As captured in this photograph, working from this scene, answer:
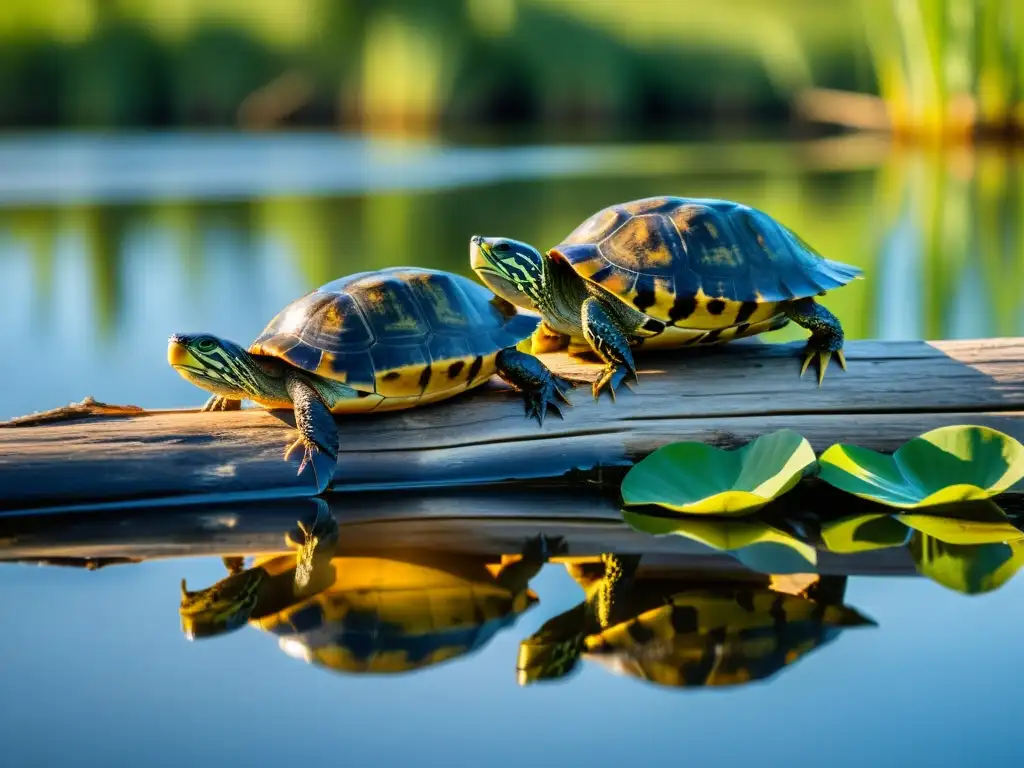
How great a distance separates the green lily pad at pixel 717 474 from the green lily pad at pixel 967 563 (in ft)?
1.16

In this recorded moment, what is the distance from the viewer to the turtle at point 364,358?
10.0 feet

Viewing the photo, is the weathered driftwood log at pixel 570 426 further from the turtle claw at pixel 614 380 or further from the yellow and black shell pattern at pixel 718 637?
the yellow and black shell pattern at pixel 718 637

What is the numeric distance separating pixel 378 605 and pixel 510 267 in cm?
123

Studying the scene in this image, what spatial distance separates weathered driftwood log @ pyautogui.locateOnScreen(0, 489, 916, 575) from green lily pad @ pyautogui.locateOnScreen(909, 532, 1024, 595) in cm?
5

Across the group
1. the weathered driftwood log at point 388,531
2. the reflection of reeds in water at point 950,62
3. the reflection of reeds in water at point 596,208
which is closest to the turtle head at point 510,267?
the weathered driftwood log at point 388,531

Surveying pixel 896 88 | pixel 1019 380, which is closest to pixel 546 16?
pixel 896 88

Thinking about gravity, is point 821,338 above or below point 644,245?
below

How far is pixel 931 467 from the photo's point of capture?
10.1 feet

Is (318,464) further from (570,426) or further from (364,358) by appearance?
(570,426)

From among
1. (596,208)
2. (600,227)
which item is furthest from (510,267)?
(596,208)

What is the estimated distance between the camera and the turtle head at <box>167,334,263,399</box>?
9.90ft

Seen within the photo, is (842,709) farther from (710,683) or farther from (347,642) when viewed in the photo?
(347,642)

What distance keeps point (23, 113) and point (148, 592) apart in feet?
89.4

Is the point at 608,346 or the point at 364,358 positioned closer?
the point at 364,358
